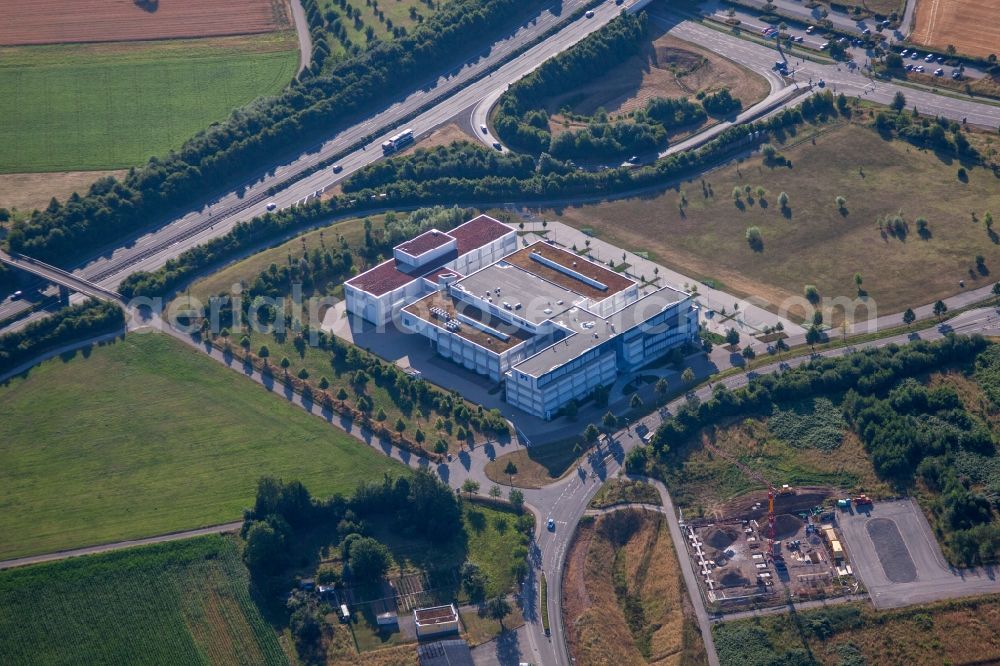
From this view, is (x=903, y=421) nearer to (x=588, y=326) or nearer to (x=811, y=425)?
(x=811, y=425)

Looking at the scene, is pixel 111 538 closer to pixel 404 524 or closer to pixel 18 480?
pixel 18 480

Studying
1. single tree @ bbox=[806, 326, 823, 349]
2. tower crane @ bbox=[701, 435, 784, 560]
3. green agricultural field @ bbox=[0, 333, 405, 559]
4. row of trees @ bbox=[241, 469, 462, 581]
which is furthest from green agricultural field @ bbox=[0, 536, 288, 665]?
single tree @ bbox=[806, 326, 823, 349]

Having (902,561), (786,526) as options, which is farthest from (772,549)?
(902,561)

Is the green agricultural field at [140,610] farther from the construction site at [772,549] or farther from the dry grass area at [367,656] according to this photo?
the construction site at [772,549]

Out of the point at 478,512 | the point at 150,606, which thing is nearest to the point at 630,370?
the point at 478,512

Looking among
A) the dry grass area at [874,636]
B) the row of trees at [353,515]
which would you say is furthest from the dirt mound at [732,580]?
the row of trees at [353,515]

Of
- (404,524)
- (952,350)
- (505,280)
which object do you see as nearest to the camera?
(404,524)

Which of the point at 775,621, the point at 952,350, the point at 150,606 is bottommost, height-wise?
the point at 775,621
